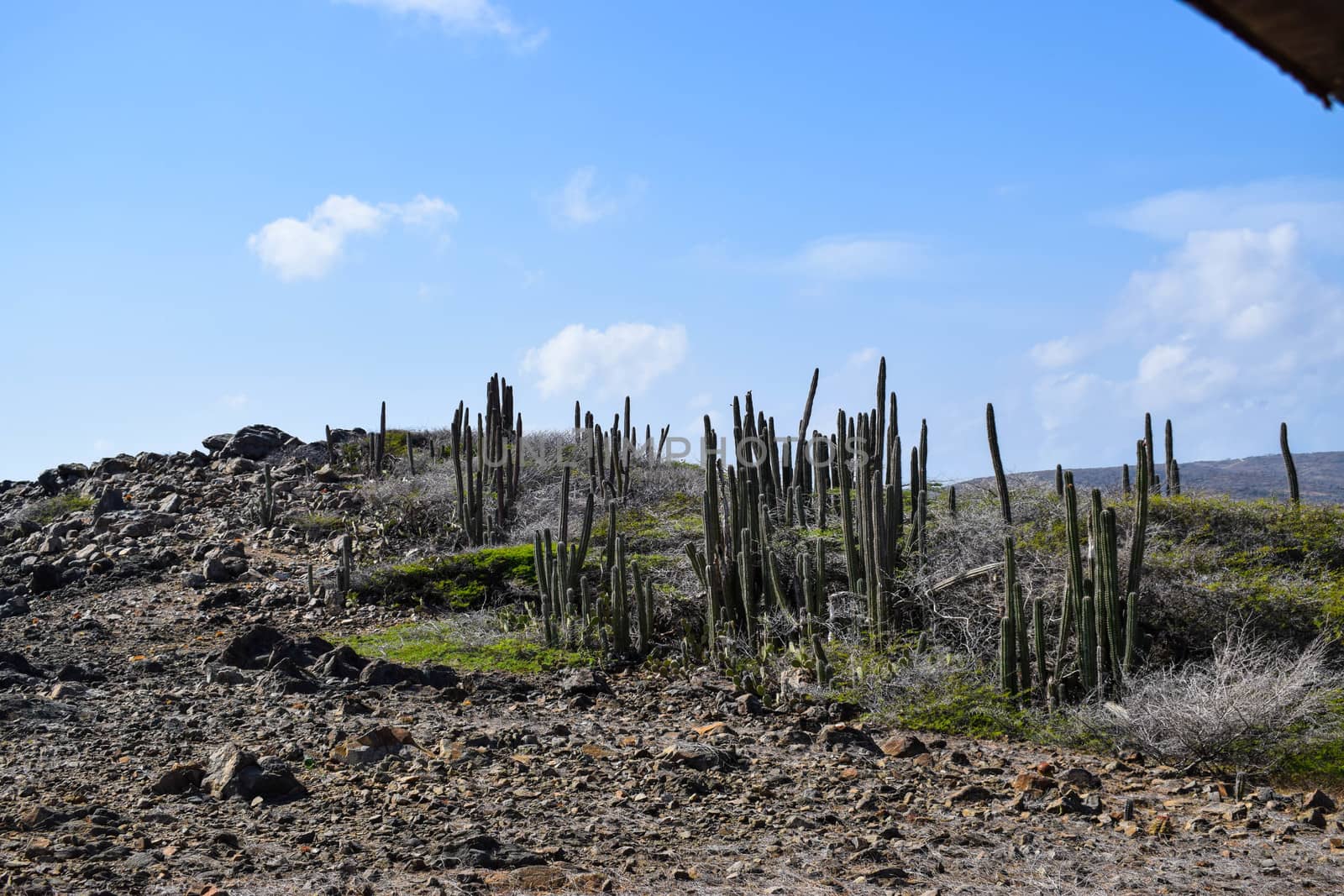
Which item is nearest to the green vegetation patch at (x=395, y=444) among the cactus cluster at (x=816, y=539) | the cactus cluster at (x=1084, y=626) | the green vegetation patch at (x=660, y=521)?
the green vegetation patch at (x=660, y=521)

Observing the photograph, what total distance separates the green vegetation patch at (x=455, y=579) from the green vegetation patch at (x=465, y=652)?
148 centimetres

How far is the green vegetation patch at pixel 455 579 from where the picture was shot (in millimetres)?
13492

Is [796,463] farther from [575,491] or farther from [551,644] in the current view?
[575,491]

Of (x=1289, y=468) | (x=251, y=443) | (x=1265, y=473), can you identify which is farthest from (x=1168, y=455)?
(x=1265, y=473)

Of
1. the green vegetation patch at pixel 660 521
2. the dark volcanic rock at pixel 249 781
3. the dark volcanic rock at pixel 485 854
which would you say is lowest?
the dark volcanic rock at pixel 485 854

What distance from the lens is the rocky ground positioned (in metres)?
4.75

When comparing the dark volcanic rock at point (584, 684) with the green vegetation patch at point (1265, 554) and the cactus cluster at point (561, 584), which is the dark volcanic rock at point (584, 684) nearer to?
the cactus cluster at point (561, 584)

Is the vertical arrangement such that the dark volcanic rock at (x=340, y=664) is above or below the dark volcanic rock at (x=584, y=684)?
above

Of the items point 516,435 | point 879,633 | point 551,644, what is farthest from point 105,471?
point 879,633

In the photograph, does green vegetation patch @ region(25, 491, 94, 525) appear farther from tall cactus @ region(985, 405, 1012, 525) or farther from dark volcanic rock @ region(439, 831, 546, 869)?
dark volcanic rock @ region(439, 831, 546, 869)

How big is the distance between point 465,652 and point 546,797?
5328 mm

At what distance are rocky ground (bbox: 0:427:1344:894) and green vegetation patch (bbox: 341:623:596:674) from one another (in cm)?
51

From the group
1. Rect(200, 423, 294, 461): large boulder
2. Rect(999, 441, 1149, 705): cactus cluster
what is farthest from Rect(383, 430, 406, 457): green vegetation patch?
Rect(999, 441, 1149, 705): cactus cluster

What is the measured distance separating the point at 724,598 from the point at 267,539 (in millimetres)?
10630
